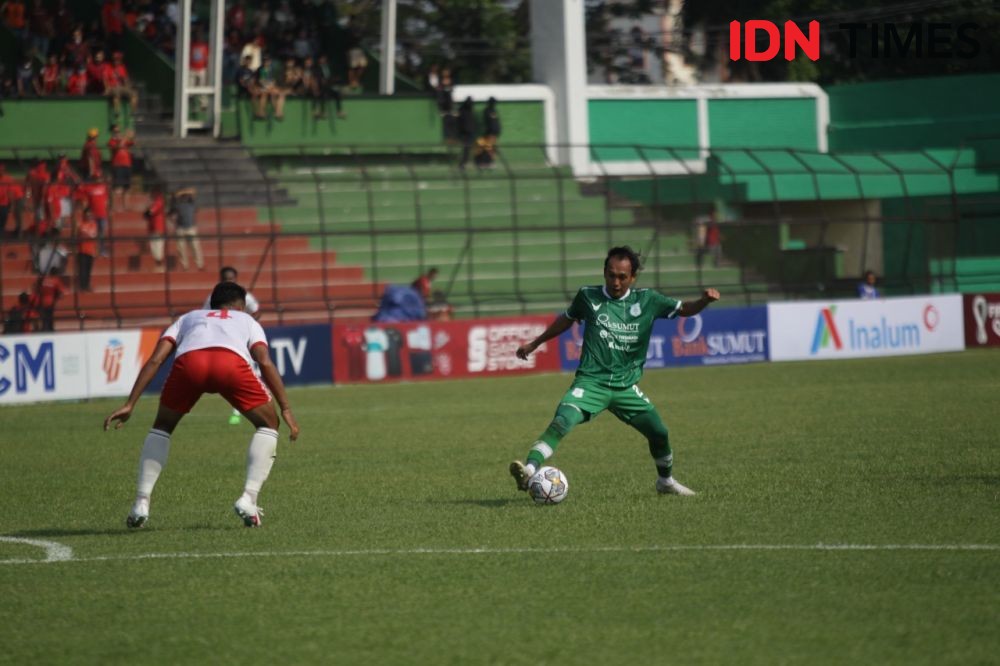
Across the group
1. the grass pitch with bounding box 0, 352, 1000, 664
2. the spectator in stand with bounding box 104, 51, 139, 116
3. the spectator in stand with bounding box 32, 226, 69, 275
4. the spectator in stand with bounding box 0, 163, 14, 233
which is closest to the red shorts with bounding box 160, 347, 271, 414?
the grass pitch with bounding box 0, 352, 1000, 664

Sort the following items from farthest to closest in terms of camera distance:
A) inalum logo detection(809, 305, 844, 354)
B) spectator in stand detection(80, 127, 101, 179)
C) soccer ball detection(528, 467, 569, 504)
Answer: spectator in stand detection(80, 127, 101, 179), inalum logo detection(809, 305, 844, 354), soccer ball detection(528, 467, 569, 504)

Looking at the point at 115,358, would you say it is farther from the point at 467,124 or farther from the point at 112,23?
the point at 467,124

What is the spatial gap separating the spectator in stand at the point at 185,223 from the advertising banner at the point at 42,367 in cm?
599

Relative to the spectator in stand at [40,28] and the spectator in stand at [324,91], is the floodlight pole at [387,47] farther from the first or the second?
the spectator in stand at [40,28]

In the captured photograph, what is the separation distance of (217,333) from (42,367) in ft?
51.5

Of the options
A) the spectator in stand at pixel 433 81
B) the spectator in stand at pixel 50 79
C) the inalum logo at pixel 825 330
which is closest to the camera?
the inalum logo at pixel 825 330

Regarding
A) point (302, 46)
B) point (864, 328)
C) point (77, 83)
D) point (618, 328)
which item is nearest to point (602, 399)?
point (618, 328)

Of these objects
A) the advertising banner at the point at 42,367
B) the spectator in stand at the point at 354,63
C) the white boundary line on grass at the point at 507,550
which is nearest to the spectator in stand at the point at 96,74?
the spectator in stand at the point at 354,63

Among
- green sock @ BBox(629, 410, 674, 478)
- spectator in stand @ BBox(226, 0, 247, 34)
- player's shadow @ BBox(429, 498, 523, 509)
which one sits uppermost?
spectator in stand @ BBox(226, 0, 247, 34)

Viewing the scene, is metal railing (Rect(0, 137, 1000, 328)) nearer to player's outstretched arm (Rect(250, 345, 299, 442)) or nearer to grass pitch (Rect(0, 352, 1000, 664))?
grass pitch (Rect(0, 352, 1000, 664))

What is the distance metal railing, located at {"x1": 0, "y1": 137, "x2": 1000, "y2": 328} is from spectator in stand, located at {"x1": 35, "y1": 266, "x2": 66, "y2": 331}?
12.1 inches

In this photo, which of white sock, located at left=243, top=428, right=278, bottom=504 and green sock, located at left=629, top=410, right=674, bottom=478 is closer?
white sock, located at left=243, top=428, right=278, bottom=504

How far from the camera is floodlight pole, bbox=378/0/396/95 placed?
3909cm

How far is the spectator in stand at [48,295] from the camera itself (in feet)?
92.8
